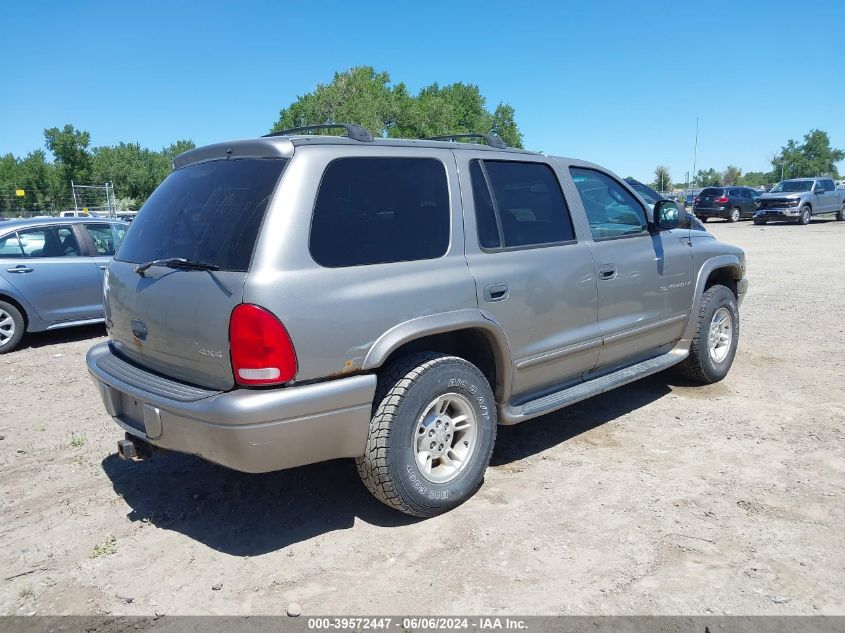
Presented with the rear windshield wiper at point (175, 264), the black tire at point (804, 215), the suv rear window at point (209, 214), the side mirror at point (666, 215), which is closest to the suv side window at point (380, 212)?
the suv rear window at point (209, 214)

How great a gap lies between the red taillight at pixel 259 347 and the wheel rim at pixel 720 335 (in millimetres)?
3966

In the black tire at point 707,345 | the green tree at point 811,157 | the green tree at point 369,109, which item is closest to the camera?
the black tire at point 707,345

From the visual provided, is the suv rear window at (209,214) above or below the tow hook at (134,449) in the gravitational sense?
above

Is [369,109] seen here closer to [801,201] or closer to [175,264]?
[801,201]

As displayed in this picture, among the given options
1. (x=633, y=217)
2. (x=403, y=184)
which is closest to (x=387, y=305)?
(x=403, y=184)

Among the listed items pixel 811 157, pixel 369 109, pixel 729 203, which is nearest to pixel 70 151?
pixel 369 109

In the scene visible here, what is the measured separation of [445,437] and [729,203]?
31.3 m

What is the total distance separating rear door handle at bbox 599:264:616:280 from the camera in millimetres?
4273

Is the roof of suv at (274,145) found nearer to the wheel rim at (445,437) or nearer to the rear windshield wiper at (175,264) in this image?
the rear windshield wiper at (175,264)

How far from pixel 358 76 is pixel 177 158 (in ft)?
193

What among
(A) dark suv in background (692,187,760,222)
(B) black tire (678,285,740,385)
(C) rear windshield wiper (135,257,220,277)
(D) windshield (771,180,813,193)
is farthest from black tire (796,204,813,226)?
(C) rear windshield wiper (135,257,220,277)

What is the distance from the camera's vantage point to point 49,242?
26.9 feet

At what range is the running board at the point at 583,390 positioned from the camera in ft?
12.4

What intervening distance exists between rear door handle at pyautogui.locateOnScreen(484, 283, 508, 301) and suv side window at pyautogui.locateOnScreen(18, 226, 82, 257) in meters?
6.80
